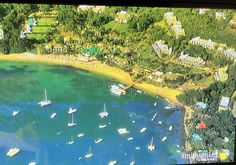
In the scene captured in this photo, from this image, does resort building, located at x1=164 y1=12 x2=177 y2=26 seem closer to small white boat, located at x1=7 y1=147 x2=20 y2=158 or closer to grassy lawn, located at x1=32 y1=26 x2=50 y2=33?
grassy lawn, located at x1=32 y1=26 x2=50 y2=33

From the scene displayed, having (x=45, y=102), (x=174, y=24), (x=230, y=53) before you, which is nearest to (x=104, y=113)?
(x=45, y=102)

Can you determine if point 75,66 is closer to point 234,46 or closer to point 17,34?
point 17,34

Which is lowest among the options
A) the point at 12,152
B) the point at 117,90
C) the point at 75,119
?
the point at 12,152

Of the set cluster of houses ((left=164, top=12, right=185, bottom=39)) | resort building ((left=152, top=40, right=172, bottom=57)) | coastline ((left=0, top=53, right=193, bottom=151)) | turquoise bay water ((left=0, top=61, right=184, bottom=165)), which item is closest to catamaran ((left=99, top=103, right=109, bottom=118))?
turquoise bay water ((left=0, top=61, right=184, bottom=165))

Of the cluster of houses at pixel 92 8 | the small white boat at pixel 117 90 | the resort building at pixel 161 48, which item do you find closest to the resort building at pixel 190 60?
the resort building at pixel 161 48

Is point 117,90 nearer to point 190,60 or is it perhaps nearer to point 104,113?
point 104,113
